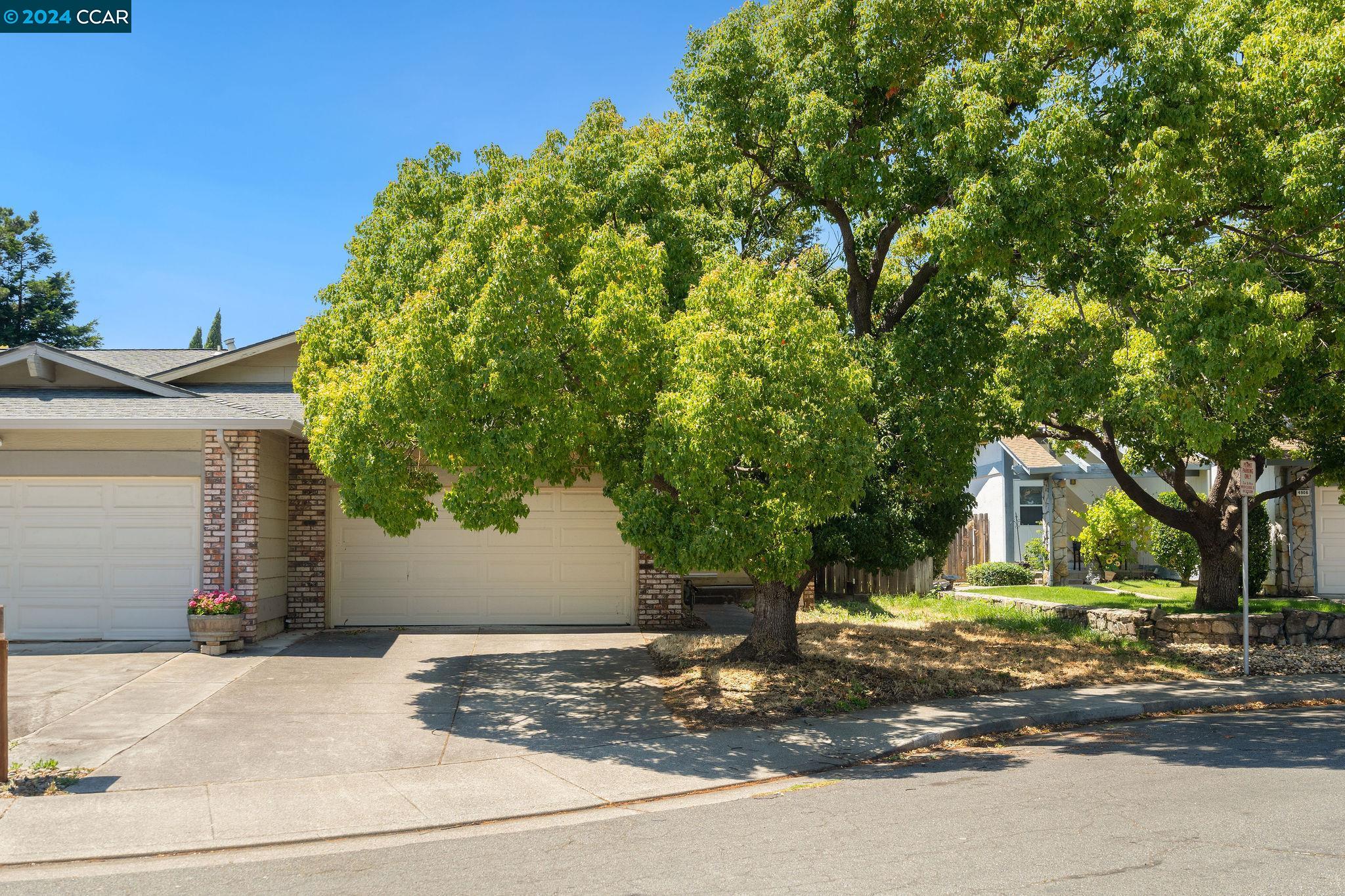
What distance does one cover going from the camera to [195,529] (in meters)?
13.8

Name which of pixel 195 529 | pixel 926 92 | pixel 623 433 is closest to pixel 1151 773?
pixel 623 433

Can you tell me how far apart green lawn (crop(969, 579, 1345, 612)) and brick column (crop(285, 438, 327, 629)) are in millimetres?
12701

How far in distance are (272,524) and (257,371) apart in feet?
14.6

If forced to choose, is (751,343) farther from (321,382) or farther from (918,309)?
(321,382)

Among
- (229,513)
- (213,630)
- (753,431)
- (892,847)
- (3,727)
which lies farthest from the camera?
(229,513)

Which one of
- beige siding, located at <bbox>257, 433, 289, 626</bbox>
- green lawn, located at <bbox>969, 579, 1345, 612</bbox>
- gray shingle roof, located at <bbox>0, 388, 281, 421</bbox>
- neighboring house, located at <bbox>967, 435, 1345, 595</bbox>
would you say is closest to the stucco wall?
neighboring house, located at <bbox>967, 435, 1345, 595</bbox>

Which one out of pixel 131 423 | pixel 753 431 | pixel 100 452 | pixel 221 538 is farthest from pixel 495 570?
pixel 753 431

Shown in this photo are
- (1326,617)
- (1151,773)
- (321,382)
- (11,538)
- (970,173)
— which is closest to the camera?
(1151,773)

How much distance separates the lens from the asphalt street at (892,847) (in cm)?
545

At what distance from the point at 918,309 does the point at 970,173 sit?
85.4 inches

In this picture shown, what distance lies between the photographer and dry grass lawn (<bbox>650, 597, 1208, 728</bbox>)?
10711 mm

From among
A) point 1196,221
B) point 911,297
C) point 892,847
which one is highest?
point 1196,221

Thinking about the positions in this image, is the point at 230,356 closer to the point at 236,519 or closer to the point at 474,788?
the point at 236,519

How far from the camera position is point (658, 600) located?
52.5ft
